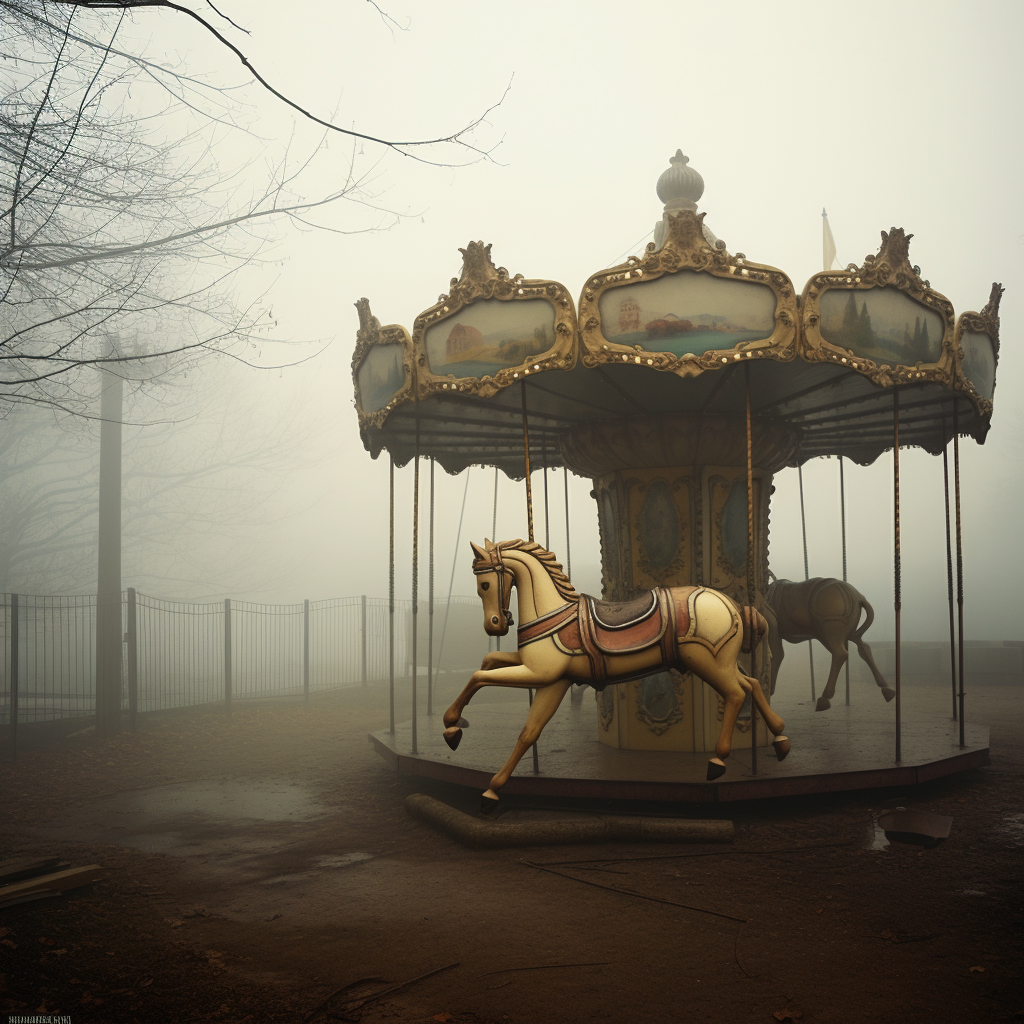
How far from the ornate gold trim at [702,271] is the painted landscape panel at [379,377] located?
95.7 inches

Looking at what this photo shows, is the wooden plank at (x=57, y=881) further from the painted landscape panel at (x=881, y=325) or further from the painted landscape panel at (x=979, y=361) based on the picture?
the painted landscape panel at (x=979, y=361)

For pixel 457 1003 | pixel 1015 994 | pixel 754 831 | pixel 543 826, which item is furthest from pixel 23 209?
pixel 1015 994

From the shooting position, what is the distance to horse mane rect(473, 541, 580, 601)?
25.1 feet

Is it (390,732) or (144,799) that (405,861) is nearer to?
(390,732)

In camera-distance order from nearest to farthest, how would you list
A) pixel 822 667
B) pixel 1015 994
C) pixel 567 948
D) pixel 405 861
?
pixel 1015 994 → pixel 567 948 → pixel 405 861 → pixel 822 667

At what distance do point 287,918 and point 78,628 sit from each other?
43.9 ft

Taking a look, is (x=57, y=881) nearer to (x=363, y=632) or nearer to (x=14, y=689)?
(x=14, y=689)

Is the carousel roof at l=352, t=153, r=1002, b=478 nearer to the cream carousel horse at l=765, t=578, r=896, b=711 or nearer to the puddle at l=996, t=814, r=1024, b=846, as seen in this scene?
the cream carousel horse at l=765, t=578, r=896, b=711

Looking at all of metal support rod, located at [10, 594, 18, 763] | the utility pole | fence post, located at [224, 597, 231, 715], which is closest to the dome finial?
the utility pole

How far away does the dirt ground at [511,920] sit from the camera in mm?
4324

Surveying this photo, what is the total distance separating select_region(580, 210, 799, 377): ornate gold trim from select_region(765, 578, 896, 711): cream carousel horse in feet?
15.1

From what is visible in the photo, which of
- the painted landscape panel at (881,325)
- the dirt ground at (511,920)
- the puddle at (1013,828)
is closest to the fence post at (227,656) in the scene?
the dirt ground at (511,920)

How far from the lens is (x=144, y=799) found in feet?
32.6

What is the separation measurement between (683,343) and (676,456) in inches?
94.3
